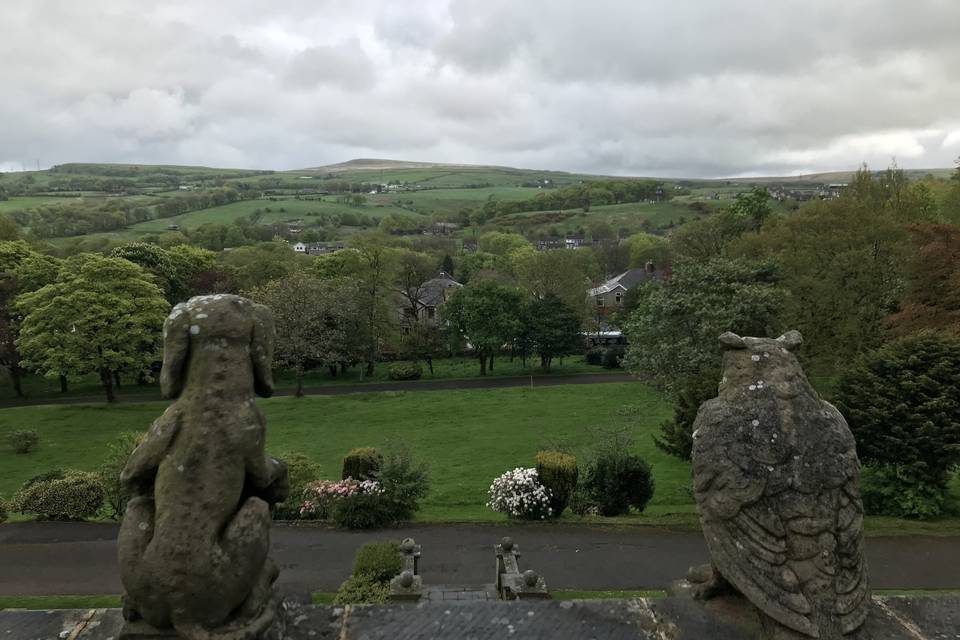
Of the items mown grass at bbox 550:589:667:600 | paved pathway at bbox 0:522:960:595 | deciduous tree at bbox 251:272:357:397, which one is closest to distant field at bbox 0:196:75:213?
deciduous tree at bbox 251:272:357:397

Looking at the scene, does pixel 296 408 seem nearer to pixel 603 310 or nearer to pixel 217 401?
pixel 217 401

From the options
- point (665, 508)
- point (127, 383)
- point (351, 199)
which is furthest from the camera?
point (351, 199)

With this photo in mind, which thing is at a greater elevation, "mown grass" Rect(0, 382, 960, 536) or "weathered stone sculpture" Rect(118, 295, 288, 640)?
"weathered stone sculpture" Rect(118, 295, 288, 640)

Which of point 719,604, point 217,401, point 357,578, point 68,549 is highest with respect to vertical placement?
point 217,401

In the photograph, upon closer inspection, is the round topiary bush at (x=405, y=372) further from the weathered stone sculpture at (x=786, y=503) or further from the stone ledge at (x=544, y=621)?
the weathered stone sculpture at (x=786, y=503)

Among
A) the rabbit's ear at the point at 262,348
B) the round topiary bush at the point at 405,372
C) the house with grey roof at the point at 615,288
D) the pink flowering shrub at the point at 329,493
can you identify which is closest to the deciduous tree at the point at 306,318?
the round topiary bush at the point at 405,372

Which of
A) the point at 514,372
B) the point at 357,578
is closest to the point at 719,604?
the point at 357,578

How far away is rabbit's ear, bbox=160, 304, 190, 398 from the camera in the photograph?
463cm

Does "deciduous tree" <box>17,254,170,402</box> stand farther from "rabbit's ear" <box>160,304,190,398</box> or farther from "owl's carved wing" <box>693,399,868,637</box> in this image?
"owl's carved wing" <box>693,399,868,637</box>

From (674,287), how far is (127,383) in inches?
1497

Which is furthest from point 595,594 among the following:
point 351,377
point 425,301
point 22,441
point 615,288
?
point 615,288

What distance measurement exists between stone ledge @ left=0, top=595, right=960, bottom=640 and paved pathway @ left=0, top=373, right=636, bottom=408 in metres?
33.5

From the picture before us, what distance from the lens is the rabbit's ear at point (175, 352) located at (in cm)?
463

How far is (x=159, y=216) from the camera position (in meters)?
134
